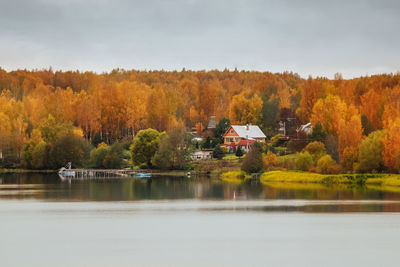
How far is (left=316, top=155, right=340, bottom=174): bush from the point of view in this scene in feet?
250

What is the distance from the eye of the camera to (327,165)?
76.7 metres

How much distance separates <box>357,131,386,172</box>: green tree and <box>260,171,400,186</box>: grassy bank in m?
1.39

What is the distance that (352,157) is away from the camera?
7475 centimetres

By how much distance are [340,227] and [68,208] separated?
22339 millimetres

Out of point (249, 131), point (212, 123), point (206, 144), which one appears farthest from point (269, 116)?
point (206, 144)

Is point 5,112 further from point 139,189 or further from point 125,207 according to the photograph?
point 125,207

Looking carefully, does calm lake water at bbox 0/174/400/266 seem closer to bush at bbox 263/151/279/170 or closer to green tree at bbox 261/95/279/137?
bush at bbox 263/151/279/170

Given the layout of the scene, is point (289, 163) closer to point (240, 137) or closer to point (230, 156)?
point (230, 156)

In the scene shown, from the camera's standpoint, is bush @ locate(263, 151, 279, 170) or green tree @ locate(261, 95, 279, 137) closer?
bush @ locate(263, 151, 279, 170)

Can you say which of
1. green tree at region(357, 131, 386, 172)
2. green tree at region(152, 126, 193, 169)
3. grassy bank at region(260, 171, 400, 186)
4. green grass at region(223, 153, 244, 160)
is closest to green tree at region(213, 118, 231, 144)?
green grass at region(223, 153, 244, 160)

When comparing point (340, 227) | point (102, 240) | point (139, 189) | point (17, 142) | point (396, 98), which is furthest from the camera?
point (17, 142)

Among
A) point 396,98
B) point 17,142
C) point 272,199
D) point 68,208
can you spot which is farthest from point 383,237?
point 17,142

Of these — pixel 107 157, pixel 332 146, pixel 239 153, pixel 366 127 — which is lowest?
pixel 107 157

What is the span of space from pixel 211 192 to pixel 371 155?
739 inches
